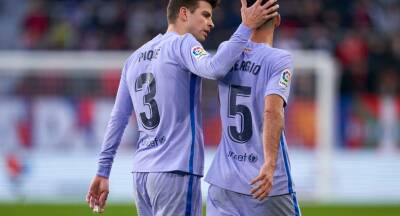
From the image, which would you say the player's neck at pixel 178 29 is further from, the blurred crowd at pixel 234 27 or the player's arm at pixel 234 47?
the blurred crowd at pixel 234 27

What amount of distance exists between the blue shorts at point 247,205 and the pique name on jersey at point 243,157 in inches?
7.3

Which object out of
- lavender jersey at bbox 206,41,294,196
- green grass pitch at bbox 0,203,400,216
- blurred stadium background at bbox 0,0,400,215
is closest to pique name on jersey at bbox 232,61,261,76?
lavender jersey at bbox 206,41,294,196

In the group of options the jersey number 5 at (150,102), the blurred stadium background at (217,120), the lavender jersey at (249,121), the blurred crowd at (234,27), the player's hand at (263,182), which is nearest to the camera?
the player's hand at (263,182)

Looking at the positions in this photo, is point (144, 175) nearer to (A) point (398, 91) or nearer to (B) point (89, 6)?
(A) point (398, 91)

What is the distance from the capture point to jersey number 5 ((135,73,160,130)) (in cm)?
620

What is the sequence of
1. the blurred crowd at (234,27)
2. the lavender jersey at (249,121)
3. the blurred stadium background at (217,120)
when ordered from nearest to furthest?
the lavender jersey at (249,121)
the blurred stadium background at (217,120)
the blurred crowd at (234,27)

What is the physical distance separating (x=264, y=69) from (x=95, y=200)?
1.39 meters

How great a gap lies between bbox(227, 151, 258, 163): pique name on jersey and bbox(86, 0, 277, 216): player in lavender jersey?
0.70 ft

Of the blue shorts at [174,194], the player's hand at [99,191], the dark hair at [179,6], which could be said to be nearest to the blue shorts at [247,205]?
the blue shorts at [174,194]

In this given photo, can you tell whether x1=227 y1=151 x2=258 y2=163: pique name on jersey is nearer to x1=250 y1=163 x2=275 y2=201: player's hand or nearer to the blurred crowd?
x1=250 y1=163 x2=275 y2=201: player's hand

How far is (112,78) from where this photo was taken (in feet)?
54.5

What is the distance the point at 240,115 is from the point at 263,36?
0.45 meters

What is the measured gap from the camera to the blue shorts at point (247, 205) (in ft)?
19.4

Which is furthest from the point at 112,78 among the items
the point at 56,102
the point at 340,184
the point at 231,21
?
the point at 340,184
